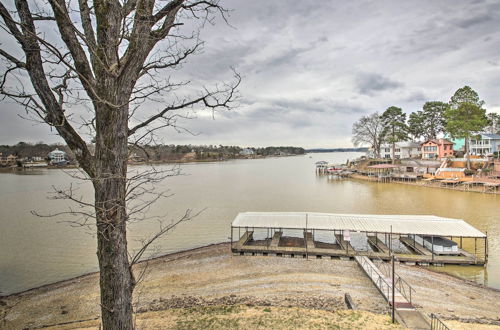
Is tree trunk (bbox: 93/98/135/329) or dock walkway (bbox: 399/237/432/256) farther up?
tree trunk (bbox: 93/98/135/329)

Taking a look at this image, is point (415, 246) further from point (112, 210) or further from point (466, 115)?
point (466, 115)

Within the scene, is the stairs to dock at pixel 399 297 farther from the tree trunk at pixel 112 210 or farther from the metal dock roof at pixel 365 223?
the tree trunk at pixel 112 210

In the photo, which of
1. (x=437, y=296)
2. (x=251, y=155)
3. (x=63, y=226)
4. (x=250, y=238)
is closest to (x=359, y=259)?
(x=437, y=296)

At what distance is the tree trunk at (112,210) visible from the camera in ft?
9.09

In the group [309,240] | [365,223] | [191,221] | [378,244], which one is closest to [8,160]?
[191,221]

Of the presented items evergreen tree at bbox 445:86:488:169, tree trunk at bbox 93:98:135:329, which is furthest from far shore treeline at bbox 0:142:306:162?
evergreen tree at bbox 445:86:488:169

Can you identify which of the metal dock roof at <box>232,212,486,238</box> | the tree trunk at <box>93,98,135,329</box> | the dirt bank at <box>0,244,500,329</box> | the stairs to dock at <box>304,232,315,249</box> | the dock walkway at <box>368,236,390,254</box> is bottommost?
the dirt bank at <box>0,244,500,329</box>

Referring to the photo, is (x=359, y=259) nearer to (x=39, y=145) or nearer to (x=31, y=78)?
(x=31, y=78)

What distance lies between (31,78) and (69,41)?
520 millimetres

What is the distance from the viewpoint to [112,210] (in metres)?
2.80

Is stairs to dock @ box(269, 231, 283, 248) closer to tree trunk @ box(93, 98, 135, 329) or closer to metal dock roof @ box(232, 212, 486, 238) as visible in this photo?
metal dock roof @ box(232, 212, 486, 238)

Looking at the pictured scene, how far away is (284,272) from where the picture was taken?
1249cm

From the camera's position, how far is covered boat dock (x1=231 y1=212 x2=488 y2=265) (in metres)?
13.7

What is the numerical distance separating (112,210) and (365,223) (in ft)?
49.5
